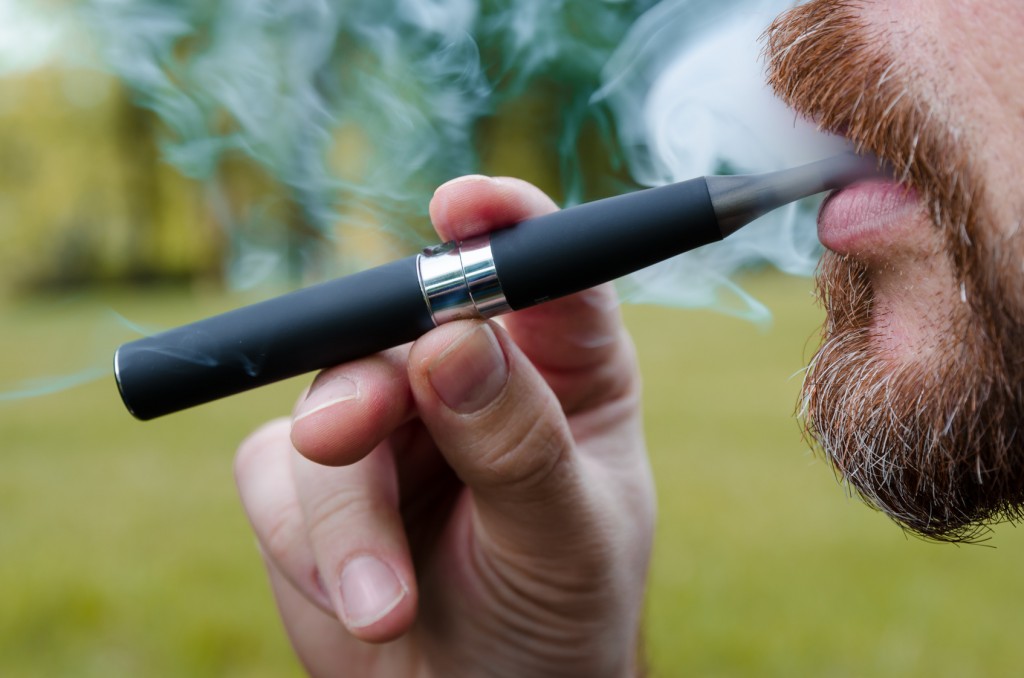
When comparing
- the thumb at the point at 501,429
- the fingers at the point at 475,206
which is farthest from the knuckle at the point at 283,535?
the fingers at the point at 475,206

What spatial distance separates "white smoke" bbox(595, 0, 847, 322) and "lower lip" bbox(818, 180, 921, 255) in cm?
25

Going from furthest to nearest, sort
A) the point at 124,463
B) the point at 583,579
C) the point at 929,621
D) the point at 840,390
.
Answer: the point at 124,463 → the point at 929,621 → the point at 583,579 → the point at 840,390

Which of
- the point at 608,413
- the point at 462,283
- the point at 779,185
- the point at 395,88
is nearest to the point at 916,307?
the point at 779,185

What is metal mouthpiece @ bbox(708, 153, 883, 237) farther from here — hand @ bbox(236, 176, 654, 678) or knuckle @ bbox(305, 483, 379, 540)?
knuckle @ bbox(305, 483, 379, 540)

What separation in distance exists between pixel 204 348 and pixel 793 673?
8.50 feet

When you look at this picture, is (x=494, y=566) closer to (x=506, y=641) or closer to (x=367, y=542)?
(x=506, y=641)

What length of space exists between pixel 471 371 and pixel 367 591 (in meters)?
0.42

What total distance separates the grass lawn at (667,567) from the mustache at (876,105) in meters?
1.18

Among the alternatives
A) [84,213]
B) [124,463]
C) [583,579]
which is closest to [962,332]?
[583,579]

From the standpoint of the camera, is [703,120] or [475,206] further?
[703,120]

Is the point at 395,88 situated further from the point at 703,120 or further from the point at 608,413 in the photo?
the point at 608,413

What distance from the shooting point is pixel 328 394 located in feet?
4.24

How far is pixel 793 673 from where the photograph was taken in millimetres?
3154

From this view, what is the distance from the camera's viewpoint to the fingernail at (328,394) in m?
1.29
